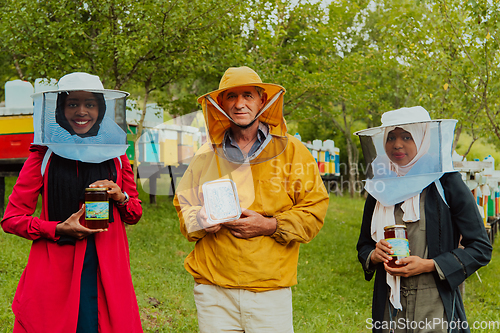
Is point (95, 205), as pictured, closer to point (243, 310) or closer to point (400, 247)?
point (243, 310)

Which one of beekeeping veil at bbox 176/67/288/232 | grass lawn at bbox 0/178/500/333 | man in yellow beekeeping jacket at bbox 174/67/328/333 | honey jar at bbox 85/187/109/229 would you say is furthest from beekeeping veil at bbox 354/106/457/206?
grass lawn at bbox 0/178/500/333

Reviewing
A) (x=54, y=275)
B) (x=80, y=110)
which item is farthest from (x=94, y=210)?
(x=80, y=110)

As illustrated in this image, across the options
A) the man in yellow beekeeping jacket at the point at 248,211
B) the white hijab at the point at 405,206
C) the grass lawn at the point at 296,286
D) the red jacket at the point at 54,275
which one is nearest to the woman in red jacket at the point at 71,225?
the red jacket at the point at 54,275

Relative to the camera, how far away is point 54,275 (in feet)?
8.91

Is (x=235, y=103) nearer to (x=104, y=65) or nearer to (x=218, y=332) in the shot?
(x=218, y=332)

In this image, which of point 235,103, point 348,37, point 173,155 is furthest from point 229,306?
point 348,37

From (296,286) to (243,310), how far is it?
5.03m

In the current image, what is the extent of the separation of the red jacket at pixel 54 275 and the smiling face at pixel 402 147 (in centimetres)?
192

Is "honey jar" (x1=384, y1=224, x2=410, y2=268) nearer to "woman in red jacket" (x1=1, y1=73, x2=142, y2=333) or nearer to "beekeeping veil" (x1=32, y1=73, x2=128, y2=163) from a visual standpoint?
"woman in red jacket" (x1=1, y1=73, x2=142, y2=333)

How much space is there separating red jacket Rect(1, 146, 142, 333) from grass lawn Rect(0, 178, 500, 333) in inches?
102

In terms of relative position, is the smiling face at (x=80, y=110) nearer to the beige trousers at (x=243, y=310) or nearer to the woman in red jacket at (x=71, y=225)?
the woman in red jacket at (x=71, y=225)

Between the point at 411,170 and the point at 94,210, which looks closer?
the point at 94,210

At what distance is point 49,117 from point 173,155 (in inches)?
198

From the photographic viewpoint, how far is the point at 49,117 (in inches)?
111
